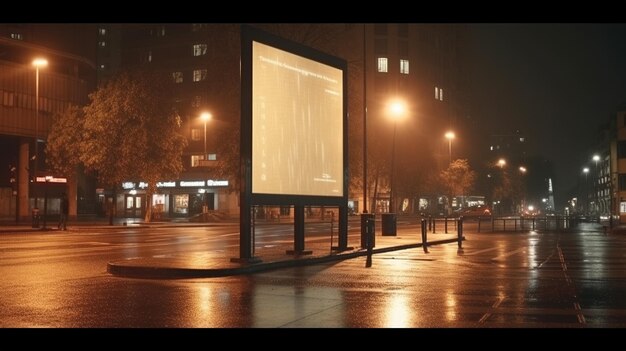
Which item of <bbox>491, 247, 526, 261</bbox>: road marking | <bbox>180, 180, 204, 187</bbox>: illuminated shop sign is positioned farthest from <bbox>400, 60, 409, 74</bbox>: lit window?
<bbox>491, 247, 526, 261</bbox>: road marking

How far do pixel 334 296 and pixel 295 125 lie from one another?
8128mm

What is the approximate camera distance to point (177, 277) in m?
15.3

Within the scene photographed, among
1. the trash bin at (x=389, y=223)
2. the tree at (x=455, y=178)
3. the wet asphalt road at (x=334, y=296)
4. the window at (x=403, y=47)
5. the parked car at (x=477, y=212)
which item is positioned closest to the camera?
the wet asphalt road at (x=334, y=296)

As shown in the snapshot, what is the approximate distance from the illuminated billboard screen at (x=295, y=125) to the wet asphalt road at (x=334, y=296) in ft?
8.16

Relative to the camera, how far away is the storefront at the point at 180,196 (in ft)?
275

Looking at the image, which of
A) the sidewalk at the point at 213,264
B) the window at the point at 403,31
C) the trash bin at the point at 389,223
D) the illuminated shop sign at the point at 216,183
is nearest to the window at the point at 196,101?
the illuminated shop sign at the point at 216,183

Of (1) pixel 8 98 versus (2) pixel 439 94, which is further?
(2) pixel 439 94

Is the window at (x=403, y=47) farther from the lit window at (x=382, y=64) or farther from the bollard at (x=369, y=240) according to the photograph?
the bollard at (x=369, y=240)

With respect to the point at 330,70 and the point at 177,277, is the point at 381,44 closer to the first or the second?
the point at 330,70

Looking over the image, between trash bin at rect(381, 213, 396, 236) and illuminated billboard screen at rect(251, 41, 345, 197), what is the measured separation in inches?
428

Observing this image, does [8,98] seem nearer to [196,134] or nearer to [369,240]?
[196,134]

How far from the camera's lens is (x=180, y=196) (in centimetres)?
8725

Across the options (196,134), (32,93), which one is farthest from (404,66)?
(32,93)
